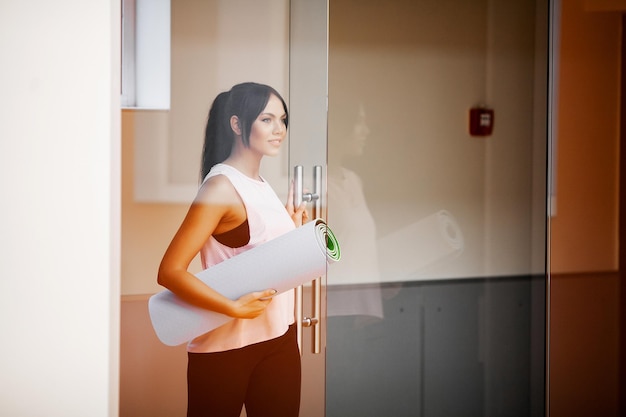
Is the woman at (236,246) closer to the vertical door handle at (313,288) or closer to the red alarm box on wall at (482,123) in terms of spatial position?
the vertical door handle at (313,288)

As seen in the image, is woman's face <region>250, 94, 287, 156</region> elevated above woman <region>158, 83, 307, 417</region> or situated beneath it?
elevated above

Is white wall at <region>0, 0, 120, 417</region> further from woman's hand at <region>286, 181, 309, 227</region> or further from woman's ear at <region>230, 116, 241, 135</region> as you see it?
woman's hand at <region>286, 181, 309, 227</region>

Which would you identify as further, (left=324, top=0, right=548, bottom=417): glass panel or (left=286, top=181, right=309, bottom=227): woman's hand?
(left=324, top=0, right=548, bottom=417): glass panel

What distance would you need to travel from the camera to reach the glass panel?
2695mm

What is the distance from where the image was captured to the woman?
238 centimetres

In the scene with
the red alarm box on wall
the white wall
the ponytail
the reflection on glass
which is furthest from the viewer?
the red alarm box on wall

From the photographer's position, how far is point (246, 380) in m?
2.45

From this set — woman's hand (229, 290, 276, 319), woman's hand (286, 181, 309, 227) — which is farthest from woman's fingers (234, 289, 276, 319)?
woman's hand (286, 181, 309, 227)

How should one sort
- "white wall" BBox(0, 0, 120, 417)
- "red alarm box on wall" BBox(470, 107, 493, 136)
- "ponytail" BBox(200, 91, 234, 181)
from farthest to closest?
"red alarm box on wall" BBox(470, 107, 493, 136) < "ponytail" BBox(200, 91, 234, 181) < "white wall" BBox(0, 0, 120, 417)

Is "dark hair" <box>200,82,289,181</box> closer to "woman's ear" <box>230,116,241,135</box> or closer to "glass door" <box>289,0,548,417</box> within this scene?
"woman's ear" <box>230,116,241,135</box>

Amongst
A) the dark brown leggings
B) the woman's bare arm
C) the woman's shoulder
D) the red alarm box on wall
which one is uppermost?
the red alarm box on wall

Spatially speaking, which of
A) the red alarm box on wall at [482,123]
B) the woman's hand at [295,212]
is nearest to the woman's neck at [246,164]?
the woman's hand at [295,212]

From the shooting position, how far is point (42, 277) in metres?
2.10

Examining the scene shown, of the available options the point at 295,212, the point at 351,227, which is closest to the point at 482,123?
the point at 351,227
